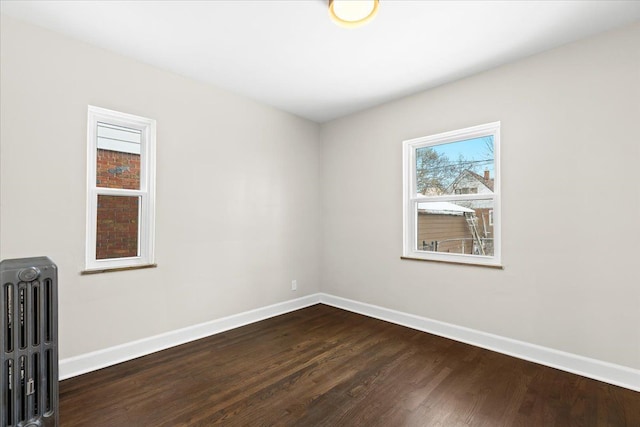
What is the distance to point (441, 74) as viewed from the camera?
2.99 metres

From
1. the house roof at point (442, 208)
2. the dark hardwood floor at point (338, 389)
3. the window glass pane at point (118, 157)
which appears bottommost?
the dark hardwood floor at point (338, 389)

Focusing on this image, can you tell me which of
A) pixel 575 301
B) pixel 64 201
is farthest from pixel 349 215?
pixel 64 201

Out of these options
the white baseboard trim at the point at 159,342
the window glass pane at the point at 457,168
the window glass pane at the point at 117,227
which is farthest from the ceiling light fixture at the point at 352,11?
the white baseboard trim at the point at 159,342

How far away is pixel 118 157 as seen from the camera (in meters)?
2.74

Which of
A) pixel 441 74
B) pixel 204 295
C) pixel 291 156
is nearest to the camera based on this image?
pixel 441 74

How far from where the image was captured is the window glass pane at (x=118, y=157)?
2.63 meters

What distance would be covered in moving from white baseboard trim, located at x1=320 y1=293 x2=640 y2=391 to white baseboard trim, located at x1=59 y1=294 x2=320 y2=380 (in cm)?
125

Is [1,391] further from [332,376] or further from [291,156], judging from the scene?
[291,156]

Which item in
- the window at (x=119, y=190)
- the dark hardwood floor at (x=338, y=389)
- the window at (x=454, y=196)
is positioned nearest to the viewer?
the dark hardwood floor at (x=338, y=389)

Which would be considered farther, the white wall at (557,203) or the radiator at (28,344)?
the white wall at (557,203)

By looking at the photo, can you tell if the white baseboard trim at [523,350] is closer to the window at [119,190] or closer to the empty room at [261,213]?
the empty room at [261,213]

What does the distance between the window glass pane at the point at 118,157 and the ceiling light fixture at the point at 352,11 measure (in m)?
2.05

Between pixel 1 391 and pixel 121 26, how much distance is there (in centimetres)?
238

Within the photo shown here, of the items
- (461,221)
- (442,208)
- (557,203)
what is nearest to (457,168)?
(442,208)
